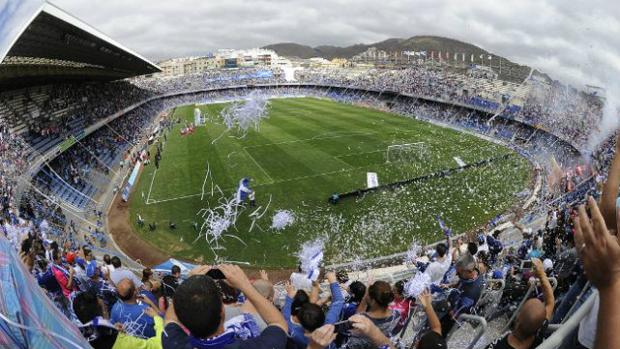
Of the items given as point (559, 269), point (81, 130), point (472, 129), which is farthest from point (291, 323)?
point (472, 129)

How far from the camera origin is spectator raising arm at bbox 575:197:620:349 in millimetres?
1893

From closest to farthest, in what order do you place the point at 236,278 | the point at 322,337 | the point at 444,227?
the point at 322,337
the point at 236,278
the point at 444,227

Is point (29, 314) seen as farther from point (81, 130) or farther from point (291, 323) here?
point (81, 130)

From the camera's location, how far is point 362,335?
3.46m

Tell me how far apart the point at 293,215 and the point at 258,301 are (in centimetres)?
1819

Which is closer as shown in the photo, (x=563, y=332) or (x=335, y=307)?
(x=563, y=332)

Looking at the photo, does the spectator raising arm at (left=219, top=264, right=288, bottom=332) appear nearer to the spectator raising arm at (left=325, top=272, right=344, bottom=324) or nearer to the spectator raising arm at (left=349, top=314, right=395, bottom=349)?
the spectator raising arm at (left=349, top=314, right=395, bottom=349)

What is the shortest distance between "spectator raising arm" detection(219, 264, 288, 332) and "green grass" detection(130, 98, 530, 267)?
1398 cm

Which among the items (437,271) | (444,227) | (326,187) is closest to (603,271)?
(437,271)

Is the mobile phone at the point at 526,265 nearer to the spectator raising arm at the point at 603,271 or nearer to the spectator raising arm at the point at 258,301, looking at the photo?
the spectator raising arm at the point at 258,301

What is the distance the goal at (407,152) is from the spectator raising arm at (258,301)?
93.0 ft

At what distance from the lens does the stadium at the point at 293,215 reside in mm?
2986

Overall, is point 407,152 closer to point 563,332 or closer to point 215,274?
point 215,274

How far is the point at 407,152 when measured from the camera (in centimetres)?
3300
